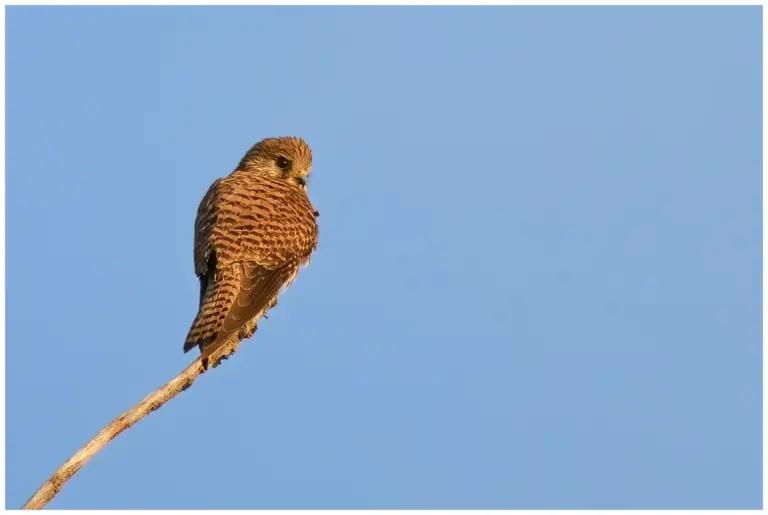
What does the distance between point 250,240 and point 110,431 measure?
9.17 ft

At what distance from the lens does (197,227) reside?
295 inches

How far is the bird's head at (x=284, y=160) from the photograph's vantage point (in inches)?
323

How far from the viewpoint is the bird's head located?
8203 millimetres

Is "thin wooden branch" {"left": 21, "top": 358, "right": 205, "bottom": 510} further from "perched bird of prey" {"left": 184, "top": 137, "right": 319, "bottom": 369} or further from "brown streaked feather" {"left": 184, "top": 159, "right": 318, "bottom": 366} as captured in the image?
"brown streaked feather" {"left": 184, "top": 159, "right": 318, "bottom": 366}

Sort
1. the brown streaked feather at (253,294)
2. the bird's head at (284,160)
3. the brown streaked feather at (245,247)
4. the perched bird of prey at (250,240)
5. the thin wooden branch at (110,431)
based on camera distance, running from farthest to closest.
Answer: the bird's head at (284,160) < the brown streaked feather at (245,247) < the perched bird of prey at (250,240) < the brown streaked feather at (253,294) < the thin wooden branch at (110,431)

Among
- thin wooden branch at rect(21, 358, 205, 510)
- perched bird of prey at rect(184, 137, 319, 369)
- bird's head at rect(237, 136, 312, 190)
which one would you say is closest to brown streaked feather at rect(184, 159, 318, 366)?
perched bird of prey at rect(184, 137, 319, 369)

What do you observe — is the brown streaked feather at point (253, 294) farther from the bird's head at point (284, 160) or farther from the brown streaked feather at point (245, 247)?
the bird's head at point (284, 160)

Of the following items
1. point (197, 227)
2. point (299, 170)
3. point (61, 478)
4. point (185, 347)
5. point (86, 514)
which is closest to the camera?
point (61, 478)

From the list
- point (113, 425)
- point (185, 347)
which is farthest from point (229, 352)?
point (113, 425)

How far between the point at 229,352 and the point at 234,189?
182 cm

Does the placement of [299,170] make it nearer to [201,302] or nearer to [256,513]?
[201,302]

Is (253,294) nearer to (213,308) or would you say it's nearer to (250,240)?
(213,308)

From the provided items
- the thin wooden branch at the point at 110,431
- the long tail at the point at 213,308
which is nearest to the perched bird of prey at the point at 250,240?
the long tail at the point at 213,308

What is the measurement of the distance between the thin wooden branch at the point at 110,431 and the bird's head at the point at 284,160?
3125 mm
